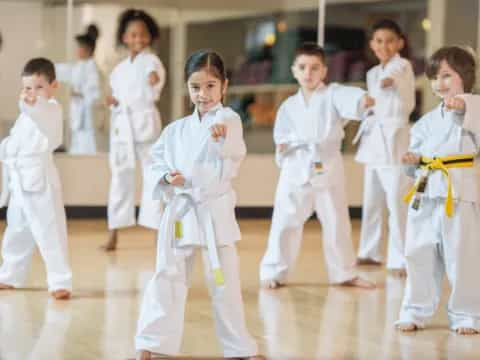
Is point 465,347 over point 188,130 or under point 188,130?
under

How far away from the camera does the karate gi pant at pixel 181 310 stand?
2.85 metres

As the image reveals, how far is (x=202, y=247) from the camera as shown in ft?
9.56

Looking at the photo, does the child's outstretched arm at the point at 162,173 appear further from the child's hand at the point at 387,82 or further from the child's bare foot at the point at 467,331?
the child's hand at the point at 387,82

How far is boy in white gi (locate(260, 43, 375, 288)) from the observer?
13.9ft

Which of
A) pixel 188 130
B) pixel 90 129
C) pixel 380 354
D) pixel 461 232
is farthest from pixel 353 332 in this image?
pixel 90 129

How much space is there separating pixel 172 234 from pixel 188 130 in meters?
0.35

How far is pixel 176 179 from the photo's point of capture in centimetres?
283

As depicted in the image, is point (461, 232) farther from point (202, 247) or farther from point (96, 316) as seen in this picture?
point (96, 316)

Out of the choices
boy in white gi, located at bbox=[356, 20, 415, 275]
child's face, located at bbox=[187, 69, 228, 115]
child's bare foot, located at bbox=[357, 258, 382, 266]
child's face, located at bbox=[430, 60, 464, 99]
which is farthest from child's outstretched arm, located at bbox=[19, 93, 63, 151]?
child's bare foot, located at bbox=[357, 258, 382, 266]

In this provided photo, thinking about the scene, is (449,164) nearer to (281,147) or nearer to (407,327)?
(407,327)

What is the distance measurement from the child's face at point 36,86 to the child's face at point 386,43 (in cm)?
196

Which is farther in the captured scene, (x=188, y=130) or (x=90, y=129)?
(x=90, y=129)

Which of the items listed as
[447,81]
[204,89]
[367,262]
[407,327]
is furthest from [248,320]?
[367,262]

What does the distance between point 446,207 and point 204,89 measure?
1.07 meters
